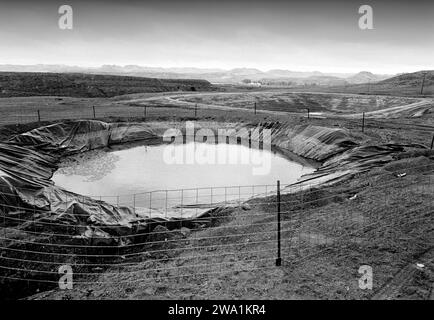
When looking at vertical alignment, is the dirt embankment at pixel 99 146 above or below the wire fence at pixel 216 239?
above

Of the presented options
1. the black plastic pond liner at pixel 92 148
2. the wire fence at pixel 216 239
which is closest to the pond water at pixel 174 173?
the black plastic pond liner at pixel 92 148

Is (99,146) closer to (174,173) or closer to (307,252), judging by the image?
(174,173)

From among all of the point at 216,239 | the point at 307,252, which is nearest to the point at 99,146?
the point at 216,239

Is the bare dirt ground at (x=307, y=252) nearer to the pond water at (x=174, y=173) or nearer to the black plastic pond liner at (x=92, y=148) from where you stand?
the black plastic pond liner at (x=92, y=148)

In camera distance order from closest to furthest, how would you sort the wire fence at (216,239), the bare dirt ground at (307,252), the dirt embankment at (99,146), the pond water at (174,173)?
the bare dirt ground at (307,252) < the wire fence at (216,239) < the dirt embankment at (99,146) < the pond water at (174,173)

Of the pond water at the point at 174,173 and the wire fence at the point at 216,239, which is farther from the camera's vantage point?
the pond water at the point at 174,173
